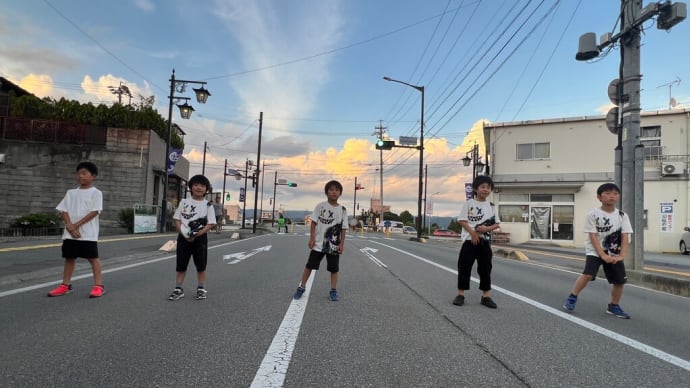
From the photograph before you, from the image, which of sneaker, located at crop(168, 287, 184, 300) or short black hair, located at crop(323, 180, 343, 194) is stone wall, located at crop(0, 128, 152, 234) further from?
short black hair, located at crop(323, 180, 343, 194)

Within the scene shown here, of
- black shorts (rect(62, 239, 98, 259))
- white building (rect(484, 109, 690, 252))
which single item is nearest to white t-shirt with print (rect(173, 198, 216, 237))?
black shorts (rect(62, 239, 98, 259))

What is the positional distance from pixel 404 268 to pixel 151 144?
21456mm

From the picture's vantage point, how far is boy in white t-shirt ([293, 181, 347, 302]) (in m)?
6.16

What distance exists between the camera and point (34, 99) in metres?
27.4

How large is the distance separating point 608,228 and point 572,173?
25.1 metres

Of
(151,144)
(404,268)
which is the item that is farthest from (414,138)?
(404,268)

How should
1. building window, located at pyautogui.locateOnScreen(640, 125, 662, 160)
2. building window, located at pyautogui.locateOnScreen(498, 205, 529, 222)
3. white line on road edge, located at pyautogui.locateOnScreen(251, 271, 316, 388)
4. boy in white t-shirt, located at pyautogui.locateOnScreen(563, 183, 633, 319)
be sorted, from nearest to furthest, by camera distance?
→ 1. white line on road edge, located at pyautogui.locateOnScreen(251, 271, 316, 388)
2. boy in white t-shirt, located at pyautogui.locateOnScreen(563, 183, 633, 319)
3. building window, located at pyautogui.locateOnScreen(640, 125, 662, 160)
4. building window, located at pyautogui.locateOnScreen(498, 205, 529, 222)

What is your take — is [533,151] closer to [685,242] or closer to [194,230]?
[685,242]

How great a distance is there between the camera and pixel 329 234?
6.21 meters

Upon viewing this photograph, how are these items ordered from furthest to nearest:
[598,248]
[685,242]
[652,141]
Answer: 1. [652,141]
2. [685,242]
3. [598,248]

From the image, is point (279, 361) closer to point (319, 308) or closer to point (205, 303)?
point (319, 308)

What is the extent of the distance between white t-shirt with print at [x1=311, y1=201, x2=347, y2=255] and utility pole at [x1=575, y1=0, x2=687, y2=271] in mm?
7798

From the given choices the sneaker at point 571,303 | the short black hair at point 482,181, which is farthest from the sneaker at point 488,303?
the short black hair at point 482,181

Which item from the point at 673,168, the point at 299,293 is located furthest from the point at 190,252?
the point at 673,168
